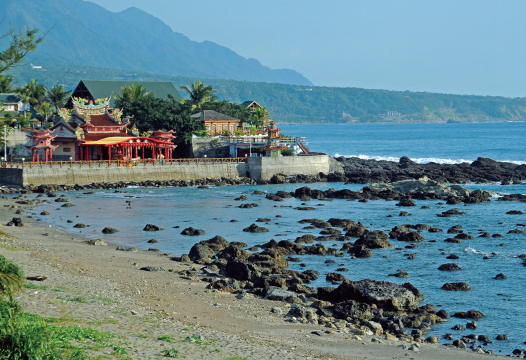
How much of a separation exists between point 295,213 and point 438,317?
2640cm

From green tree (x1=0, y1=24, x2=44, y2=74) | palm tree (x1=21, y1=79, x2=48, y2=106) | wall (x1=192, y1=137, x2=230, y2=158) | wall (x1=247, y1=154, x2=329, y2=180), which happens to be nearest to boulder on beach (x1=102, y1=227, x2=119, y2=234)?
green tree (x1=0, y1=24, x2=44, y2=74)

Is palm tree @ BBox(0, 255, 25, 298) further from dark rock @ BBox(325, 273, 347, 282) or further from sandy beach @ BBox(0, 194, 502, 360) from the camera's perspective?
dark rock @ BBox(325, 273, 347, 282)

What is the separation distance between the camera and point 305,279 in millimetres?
25125

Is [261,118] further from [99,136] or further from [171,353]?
[171,353]

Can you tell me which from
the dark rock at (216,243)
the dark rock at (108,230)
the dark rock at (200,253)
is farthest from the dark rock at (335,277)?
the dark rock at (108,230)

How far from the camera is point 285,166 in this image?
69312 mm

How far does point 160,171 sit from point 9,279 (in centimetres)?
5241

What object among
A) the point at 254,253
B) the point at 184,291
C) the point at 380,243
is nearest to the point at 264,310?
the point at 184,291

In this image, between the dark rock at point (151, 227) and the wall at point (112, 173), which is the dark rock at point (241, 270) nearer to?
the dark rock at point (151, 227)

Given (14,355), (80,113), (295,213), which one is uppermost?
(80,113)

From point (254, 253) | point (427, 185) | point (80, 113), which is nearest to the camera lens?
point (254, 253)

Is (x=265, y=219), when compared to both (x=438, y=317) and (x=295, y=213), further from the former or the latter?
(x=438, y=317)

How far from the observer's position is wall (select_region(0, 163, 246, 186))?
57219mm

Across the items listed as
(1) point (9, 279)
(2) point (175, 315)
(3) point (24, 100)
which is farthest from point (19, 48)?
(3) point (24, 100)
